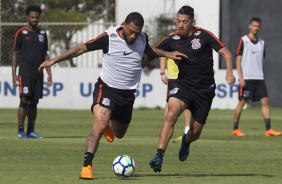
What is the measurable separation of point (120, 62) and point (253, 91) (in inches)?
350

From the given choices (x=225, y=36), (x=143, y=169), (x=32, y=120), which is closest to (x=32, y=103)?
(x=32, y=120)

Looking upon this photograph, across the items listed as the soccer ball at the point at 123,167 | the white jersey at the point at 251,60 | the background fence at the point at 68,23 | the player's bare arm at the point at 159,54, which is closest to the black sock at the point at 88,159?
the soccer ball at the point at 123,167

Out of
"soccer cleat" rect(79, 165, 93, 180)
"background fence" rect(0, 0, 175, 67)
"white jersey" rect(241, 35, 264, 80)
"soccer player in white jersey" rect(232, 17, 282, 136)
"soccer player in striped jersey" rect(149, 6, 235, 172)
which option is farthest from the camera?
"background fence" rect(0, 0, 175, 67)

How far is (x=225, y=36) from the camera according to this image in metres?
36.6

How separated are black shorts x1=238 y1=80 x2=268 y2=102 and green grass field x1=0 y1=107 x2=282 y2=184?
78cm

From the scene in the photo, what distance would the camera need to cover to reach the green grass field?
41.3 ft

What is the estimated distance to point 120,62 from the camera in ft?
42.7

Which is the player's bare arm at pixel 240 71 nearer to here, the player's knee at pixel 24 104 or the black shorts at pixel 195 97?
the player's knee at pixel 24 104

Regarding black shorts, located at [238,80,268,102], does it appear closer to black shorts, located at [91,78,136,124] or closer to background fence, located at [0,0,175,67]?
black shorts, located at [91,78,136,124]

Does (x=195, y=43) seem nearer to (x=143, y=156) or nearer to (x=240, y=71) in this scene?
(x=143, y=156)

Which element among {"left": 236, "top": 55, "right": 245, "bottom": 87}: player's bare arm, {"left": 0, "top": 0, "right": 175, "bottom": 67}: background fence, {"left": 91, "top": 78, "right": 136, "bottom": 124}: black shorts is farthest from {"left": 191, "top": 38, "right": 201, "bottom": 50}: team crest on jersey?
{"left": 0, "top": 0, "right": 175, "bottom": 67}: background fence

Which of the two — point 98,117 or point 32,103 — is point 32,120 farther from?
point 98,117

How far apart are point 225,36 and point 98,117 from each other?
2414 centimetres

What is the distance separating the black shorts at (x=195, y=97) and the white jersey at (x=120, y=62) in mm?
1120
